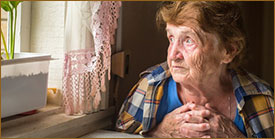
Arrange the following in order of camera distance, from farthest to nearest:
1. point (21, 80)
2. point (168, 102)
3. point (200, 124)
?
1. point (168, 102)
2. point (200, 124)
3. point (21, 80)

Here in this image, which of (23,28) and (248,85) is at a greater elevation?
(23,28)

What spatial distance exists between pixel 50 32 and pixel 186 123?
69 cm

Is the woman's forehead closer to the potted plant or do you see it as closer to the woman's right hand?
the woman's right hand

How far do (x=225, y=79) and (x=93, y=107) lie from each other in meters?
0.57

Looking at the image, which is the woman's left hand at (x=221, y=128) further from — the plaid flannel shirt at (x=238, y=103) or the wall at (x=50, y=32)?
the wall at (x=50, y=32)

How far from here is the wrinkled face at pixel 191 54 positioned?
1.38 metres

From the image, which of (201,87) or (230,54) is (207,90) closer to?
(201,87)

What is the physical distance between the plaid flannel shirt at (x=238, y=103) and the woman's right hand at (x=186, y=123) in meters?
0.06

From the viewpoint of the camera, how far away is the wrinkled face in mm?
1381

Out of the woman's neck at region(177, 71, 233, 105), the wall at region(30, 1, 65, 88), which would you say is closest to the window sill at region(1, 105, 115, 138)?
the wall at region(30, 1, 65, 88)

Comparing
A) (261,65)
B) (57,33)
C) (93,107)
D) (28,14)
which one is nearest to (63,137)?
(93,107)

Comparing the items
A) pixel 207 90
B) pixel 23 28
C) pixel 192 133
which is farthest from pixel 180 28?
pixel 23 28

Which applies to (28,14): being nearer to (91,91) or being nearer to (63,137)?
(91,91)

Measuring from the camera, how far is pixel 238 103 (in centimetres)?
149
